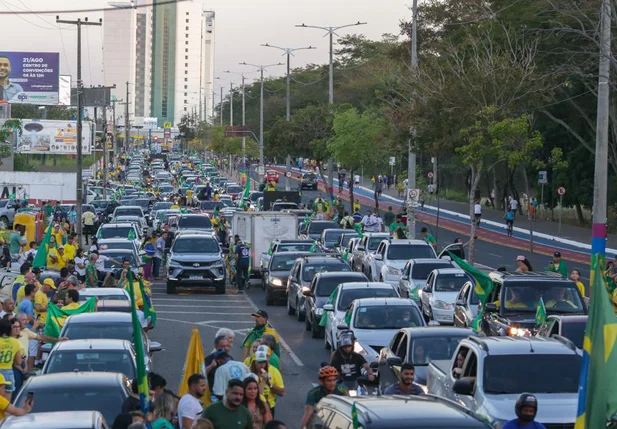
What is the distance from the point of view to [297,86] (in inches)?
6225

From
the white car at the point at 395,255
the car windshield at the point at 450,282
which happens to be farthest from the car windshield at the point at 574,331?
the white car at the point at 395,255

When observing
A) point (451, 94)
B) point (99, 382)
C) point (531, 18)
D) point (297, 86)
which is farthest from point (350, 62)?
point (99, 382)

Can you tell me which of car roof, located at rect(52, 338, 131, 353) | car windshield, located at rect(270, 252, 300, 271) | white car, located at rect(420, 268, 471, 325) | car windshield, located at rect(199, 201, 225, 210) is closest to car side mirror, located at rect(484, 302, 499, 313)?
white car, located at rect(420, 268, 471, 325)

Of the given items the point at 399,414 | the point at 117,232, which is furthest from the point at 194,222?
the point at 399,414

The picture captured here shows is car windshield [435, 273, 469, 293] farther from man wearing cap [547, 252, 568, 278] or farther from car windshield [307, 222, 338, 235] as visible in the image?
car windshield [307, 222, 338, 235]

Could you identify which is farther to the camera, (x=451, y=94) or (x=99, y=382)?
(x=451, y=94)

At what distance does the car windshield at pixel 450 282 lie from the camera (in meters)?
28.4

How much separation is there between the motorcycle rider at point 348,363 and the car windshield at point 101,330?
4312 mm

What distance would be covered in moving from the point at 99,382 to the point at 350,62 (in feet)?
422

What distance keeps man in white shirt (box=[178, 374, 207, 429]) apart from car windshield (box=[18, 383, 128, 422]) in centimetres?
83

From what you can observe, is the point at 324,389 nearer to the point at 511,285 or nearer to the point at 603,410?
the point at 603,410

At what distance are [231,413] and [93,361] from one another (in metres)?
4.77

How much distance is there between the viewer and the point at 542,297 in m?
21.8

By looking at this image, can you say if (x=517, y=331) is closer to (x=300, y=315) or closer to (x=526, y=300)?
(x=526, y=300)
